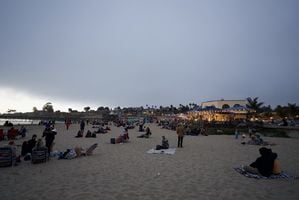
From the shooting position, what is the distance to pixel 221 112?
44.0 metres

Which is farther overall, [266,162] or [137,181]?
[266,162]

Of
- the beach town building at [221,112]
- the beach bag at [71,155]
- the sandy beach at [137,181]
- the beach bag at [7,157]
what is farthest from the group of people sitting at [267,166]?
the beach town building at [221,112]

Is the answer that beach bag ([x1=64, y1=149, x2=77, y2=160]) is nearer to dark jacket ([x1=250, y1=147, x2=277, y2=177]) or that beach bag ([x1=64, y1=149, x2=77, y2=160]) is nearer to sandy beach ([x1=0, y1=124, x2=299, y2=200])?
sandy beach ([x1=0, y1=124, x2=299, y2=200])

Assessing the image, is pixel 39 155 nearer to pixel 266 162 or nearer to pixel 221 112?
pixel 266 162

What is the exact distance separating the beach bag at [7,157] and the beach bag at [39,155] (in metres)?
0.74

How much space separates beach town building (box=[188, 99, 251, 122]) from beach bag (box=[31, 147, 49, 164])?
35715 mm

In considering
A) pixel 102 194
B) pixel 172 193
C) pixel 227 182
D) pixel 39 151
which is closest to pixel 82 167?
pixel 39 151

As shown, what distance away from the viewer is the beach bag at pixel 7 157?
31.1ft

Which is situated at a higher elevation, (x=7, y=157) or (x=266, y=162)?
(x=266, y=162)

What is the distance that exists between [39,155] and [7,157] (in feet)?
3.91

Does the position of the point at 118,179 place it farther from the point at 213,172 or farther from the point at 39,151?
the point at 39,151

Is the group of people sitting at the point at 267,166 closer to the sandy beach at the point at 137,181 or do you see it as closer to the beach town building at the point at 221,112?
the sandy beach at the point at 137,181

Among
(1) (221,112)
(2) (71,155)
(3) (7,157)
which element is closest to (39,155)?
(3) (7,157)

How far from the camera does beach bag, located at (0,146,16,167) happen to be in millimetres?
9484
